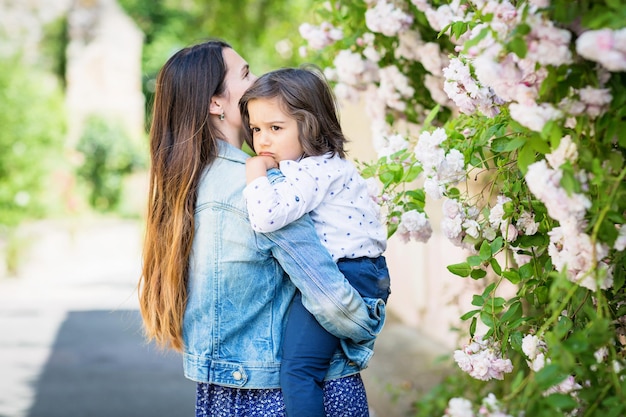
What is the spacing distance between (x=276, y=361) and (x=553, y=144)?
0.94 metres

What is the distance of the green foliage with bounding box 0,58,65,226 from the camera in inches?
476

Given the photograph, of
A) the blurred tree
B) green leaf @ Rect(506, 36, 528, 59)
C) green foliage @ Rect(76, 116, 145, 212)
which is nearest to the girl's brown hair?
green leaf @ Rect(506, 36, 528, 59)

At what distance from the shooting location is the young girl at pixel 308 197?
2.07 m

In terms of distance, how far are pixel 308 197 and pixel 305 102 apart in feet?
0.92

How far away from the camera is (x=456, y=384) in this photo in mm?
4188

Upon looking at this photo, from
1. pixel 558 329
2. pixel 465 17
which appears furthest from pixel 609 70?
pixel 465 17

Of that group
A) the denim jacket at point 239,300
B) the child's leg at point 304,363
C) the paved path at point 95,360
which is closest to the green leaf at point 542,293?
the denim jacket at point 239,300

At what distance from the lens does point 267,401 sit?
220 centimetres

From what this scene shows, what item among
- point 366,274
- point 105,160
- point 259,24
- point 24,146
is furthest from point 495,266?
point 105,160

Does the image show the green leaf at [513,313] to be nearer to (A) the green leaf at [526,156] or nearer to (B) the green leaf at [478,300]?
(B) the green leaf at [478,300]

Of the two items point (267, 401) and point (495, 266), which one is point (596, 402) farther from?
point (267, 401)

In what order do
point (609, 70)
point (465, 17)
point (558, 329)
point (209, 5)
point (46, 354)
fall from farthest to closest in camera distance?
point (209, 5) < point (46, 354) < point (465, 17) < point (558, 329) < point (609, 70)

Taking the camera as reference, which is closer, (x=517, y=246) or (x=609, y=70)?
(x=609, y=70)

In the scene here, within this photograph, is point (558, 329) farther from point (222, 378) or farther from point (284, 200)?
point (222, 378)
